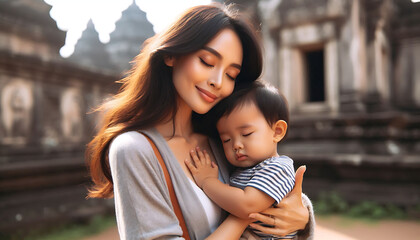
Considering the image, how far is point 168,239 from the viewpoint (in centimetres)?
132

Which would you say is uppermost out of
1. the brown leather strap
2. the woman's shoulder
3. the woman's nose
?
the woman's nose

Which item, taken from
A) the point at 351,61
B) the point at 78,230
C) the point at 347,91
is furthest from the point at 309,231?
the point at 351,61

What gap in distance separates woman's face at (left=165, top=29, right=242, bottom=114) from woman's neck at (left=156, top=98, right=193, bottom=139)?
0.16 m

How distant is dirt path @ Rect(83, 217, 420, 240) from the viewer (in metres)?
4.97

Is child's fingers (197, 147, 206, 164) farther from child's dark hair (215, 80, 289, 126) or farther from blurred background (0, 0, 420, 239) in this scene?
blurred background (0, 0, 420, 239)

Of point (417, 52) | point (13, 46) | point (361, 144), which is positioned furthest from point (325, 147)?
point (13, 46)

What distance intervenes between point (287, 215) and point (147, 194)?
27.9 inches

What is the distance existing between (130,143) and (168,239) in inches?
16.2

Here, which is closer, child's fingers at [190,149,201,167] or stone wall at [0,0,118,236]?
child's fingers at [190,149,201,167]

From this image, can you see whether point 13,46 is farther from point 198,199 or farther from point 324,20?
point 198,199

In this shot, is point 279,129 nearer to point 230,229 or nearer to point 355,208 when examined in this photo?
point 230,229

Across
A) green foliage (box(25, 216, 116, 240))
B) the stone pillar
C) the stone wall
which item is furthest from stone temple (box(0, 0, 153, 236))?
the stone pillar

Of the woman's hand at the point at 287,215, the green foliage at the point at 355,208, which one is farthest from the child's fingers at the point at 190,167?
the green foliage at the point at 355,208

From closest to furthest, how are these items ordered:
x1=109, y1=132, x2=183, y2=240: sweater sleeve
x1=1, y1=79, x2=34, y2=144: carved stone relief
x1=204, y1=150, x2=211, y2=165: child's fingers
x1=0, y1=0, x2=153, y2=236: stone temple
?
x1=109, y1=132, x2=183, y2=240: sweater sleeve < x1=204, y1=150, x2=211, y2=165: child's fingers < x1=0, y1=0, x2=153, y2=236: stone temple < x1=1, y1=79, x2=34, y2=144: carved stone relief
